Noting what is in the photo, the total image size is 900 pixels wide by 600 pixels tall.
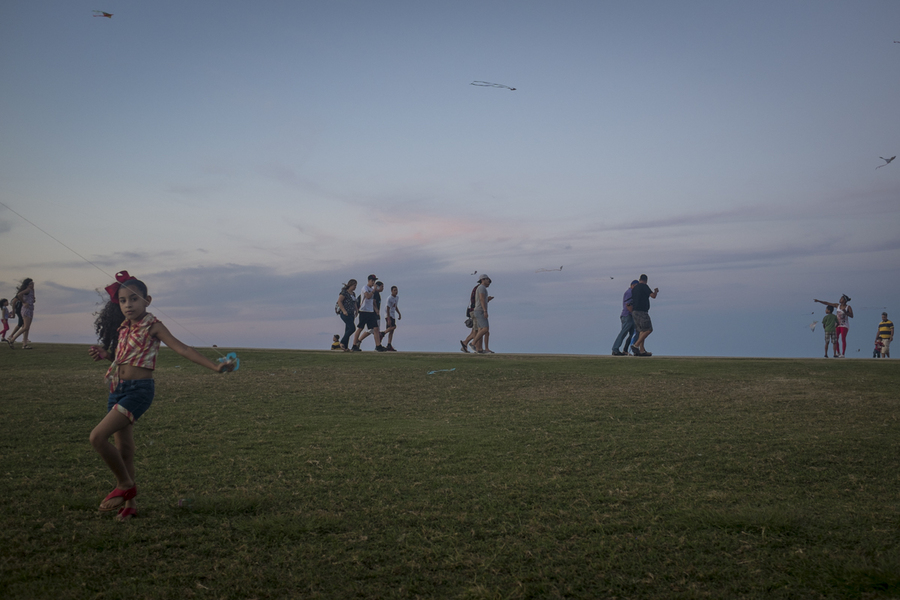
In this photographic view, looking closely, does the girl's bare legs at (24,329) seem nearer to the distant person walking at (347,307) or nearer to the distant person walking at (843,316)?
the distant person walking at (347,307)

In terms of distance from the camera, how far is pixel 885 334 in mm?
22891

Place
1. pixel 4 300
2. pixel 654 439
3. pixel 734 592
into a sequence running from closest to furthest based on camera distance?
pixel 734 592
pixel 654 439
pixel 4 300

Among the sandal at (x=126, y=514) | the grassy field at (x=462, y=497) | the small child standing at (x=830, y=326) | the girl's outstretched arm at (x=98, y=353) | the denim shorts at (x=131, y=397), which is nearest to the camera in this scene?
the grassy field at (x=462, y=497)

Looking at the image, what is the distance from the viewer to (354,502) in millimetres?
5316

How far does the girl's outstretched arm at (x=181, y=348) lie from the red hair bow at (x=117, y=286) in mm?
474

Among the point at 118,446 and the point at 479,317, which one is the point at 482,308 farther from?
the point at 118,446

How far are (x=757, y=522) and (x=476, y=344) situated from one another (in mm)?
14643

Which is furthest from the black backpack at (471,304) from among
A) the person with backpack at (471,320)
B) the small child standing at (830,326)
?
the small child standing at (830,326)

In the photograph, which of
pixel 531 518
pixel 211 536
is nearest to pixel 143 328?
pixel 211 536

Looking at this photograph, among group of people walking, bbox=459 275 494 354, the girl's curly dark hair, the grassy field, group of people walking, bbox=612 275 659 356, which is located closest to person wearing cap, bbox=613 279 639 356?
group of people walking, bbox=612 275 659 356

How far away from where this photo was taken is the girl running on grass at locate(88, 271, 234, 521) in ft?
15.9

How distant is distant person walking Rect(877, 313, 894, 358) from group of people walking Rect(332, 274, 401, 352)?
17.8 m

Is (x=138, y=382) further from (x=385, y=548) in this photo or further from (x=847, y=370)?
(x=847, y=370)

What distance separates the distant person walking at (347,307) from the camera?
19.5 metres
